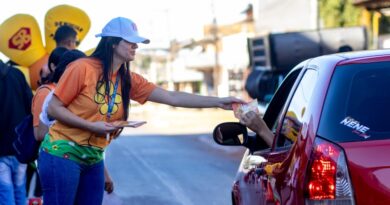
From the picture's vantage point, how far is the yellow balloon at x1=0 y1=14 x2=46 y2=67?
8.15m

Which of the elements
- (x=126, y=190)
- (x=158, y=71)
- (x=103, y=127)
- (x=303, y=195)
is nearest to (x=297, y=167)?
(x=303, y=195)

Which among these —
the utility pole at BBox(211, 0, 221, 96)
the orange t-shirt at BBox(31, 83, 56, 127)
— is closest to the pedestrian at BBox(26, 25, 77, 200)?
the orange t-shirt at BBox(31, 83, 56, 127)

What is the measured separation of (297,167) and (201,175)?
420 inches

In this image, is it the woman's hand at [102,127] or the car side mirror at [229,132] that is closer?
the woman's hand at [102,127]

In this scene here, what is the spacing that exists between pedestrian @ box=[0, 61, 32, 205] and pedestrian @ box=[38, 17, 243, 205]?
1630 mm

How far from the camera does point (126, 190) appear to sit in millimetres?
12023

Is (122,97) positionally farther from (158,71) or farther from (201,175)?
(158,71)

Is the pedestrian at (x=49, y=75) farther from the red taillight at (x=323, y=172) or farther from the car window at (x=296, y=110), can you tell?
the red taillight at (x=323, y=172)

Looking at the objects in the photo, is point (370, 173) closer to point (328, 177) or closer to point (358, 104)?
point (328, 177)

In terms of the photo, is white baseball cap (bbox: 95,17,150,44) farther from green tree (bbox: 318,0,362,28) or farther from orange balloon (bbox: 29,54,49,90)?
green tree (bbox: 318,0,362,28)

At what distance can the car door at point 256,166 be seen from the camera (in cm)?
454

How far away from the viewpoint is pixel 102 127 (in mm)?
4410

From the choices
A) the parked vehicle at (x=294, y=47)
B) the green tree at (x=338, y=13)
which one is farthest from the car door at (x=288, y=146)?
the green tree at (x=338, y=13)

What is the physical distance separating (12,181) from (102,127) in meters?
2.25
